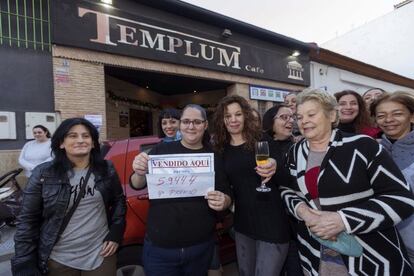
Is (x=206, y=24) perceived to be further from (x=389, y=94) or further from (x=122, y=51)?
(x=389, y=94)

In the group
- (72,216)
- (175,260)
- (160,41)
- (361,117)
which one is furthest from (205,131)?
(160,41)

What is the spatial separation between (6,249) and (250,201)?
390 centimetres

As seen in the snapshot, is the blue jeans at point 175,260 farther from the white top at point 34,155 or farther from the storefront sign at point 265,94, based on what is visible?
the storefront sign at point 265,94

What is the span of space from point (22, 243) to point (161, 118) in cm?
262

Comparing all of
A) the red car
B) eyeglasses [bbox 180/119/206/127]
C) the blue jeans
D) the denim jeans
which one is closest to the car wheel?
the red car

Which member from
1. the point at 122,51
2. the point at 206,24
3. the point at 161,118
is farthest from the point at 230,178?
the point at 206,24

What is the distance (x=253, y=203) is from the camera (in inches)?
92.0

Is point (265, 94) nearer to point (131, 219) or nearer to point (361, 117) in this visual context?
point (361, 117)

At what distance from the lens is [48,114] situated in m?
8.25

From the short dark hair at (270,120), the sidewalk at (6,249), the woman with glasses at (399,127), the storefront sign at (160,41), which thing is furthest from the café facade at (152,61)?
the woman with glasses at (399,127)

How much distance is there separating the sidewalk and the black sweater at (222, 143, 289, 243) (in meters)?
3.00

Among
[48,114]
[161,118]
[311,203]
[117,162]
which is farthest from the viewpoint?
[48,114]

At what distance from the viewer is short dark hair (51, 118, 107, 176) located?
7.29 feet

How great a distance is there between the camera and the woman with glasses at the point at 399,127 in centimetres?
211
